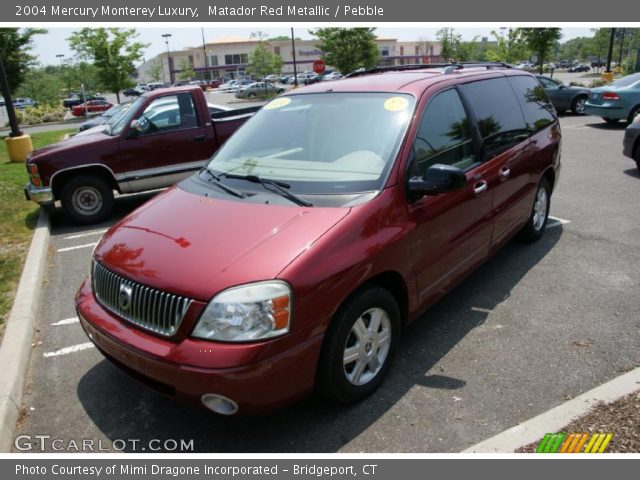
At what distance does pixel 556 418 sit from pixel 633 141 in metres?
7.36

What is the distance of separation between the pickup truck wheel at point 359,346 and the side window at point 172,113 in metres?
5.83

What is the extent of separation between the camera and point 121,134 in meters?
7.65

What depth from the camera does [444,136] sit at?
3822mm

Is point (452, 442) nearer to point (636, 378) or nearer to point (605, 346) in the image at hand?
point (636, 378)

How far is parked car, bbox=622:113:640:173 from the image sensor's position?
336 inches

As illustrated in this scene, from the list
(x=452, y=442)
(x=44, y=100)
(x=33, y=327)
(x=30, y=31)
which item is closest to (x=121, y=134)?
(x=33, y=327)

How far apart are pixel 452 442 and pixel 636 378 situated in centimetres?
133

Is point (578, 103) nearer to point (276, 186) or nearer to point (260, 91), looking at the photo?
point (276, 186)

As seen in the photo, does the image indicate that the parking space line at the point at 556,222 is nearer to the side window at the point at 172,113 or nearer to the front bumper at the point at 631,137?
→ the front bumper at the point at 631,137

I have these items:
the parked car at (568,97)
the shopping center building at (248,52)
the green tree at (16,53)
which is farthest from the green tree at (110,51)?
the shopping center building at (248,52)

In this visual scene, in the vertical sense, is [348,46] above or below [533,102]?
above

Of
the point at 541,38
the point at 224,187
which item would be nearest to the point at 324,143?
the point at 224,187

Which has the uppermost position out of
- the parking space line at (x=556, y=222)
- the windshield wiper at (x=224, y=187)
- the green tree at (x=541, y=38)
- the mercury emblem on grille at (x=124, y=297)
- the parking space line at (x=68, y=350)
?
the green tree at (x=541, y=38)

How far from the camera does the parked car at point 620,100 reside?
1395 cm
